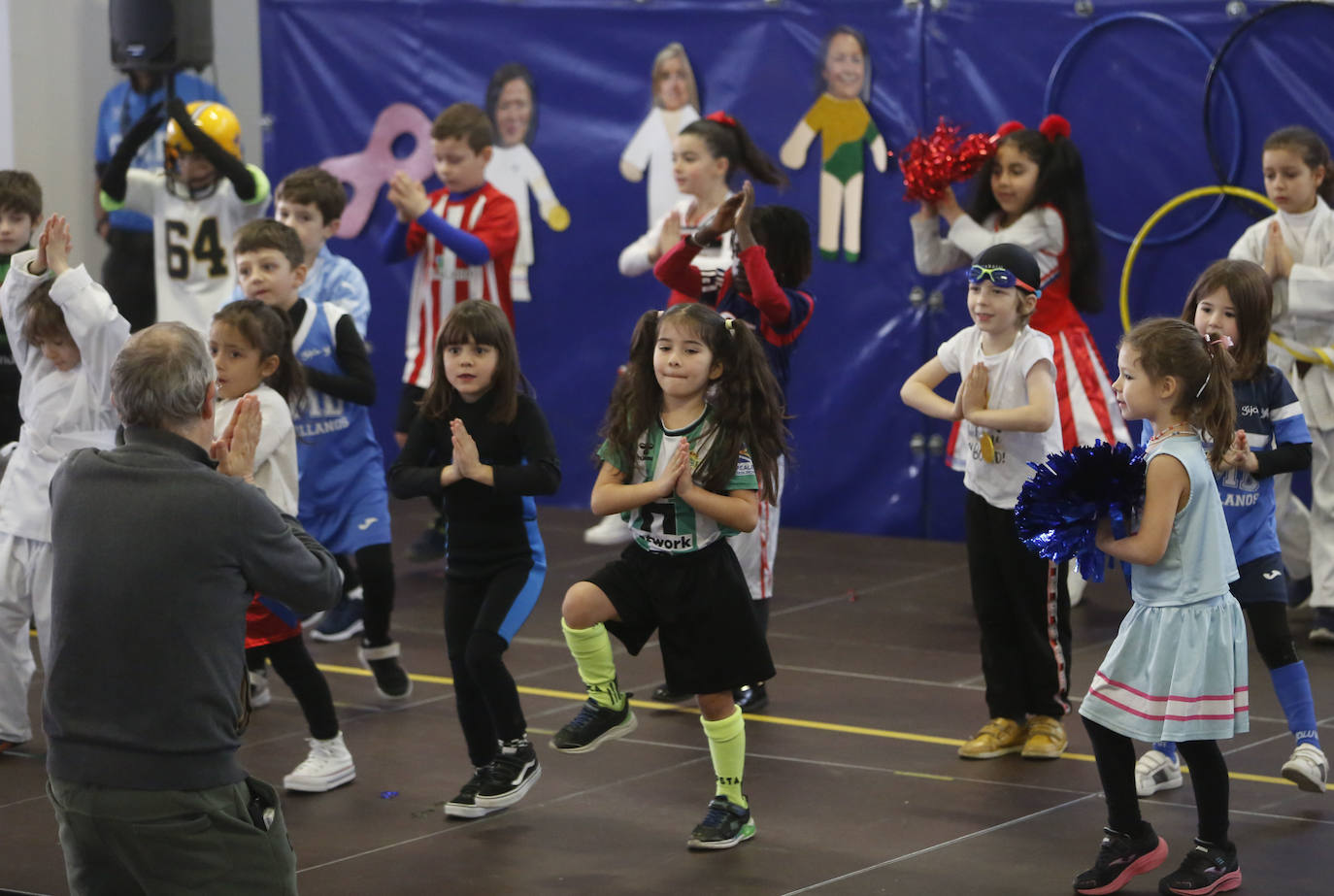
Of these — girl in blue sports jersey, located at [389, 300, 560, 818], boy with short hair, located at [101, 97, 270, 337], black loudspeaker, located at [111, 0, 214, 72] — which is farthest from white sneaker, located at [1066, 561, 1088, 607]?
black loudspeaker, located at [111, 0, 214, 72]

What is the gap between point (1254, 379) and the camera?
5.12 metres

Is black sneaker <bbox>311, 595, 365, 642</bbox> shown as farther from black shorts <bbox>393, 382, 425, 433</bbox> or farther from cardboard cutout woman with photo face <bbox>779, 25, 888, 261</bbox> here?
cardboard cutout woman with photo face <bbox>779, 25, 888, 261</bbox>

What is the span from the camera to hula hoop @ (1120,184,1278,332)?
7.65 meters

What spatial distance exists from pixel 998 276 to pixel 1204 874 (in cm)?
178

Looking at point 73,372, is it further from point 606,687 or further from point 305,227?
point 606,687

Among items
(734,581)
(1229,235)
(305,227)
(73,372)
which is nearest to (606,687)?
(734,581)

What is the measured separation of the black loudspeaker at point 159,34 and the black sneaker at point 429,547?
116 inches

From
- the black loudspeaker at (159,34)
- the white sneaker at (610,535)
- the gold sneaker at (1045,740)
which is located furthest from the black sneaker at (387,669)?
the black loudspeaker at (159,34)

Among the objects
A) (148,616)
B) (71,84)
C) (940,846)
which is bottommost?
(940,846)

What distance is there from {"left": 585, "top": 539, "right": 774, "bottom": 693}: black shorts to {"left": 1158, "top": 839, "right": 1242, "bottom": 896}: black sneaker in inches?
41.1

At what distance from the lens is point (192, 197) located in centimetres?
804

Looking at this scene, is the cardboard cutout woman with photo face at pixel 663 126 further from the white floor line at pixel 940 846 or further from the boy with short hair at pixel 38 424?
the white floor line at pixel 940 846

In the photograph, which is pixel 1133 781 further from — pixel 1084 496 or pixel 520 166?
pixel 520 166

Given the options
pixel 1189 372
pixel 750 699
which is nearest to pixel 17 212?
pixel 750 699
